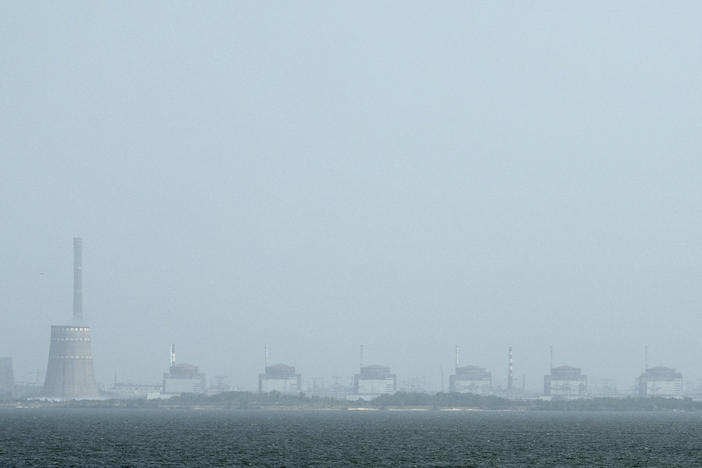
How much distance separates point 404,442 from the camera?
151 m

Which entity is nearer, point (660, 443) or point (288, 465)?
point (288, 465)

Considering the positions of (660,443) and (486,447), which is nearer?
(486,447)

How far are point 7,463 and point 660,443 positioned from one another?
86.9 metres

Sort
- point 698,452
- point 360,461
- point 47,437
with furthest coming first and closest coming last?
point 47,437 < point 698,452 < point 360,461

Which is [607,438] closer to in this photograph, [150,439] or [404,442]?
[404,442]

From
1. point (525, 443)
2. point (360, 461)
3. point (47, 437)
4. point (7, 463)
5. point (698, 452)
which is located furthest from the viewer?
point (47, 437)

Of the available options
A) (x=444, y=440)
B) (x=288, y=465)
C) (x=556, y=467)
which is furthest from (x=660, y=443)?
(x=288, y=465)

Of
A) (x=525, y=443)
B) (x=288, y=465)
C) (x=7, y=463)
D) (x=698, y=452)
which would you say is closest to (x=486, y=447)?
Result: (x=525, y=443)

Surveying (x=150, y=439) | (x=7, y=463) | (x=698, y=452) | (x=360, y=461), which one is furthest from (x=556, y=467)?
(x=150, y=439)

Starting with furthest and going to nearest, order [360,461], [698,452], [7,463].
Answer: [698,452]
[360,461]
[7,463]

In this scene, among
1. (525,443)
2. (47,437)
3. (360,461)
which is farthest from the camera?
(47,437)

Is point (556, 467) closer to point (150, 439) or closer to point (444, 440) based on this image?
point (444, 440)

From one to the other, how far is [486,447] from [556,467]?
118 feet

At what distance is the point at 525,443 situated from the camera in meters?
149
